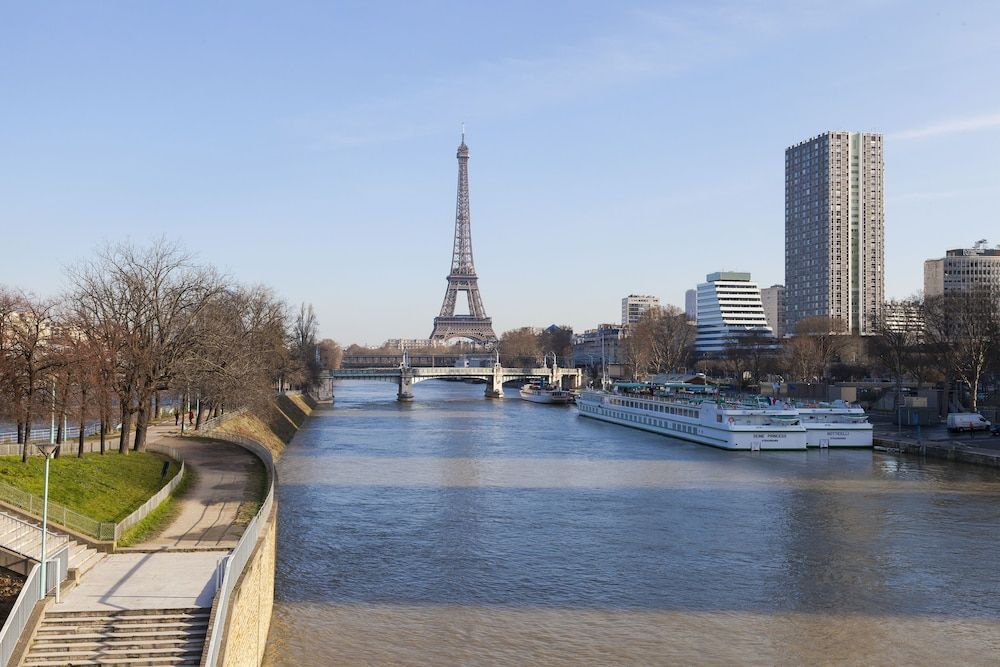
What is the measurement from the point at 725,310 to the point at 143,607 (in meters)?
177

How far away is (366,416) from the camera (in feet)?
307

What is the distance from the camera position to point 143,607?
57.5 feet

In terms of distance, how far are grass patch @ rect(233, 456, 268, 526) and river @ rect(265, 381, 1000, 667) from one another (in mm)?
1979

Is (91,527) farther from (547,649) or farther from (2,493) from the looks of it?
(547,649)

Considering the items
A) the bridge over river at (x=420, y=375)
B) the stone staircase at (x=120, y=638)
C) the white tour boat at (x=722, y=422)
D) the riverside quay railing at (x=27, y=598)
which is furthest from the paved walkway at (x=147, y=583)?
the bridge over river at (x=420, y=375)

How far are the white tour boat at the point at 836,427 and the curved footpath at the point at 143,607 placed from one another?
47773mm

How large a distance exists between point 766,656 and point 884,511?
19298 millimetres

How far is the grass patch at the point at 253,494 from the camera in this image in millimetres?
26447

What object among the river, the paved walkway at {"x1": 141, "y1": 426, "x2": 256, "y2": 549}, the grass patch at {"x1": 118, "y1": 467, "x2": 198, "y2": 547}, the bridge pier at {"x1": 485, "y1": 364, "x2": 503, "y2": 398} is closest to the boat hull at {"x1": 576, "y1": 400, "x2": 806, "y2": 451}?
the river

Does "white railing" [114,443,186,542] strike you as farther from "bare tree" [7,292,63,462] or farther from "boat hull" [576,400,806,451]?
"boat hull" [576,400,806,451]

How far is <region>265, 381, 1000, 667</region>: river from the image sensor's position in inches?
856

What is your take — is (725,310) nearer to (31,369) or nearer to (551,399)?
(551,399)

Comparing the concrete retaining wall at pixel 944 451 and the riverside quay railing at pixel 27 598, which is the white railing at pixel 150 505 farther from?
the concrete retaining wall at pixel 944 451

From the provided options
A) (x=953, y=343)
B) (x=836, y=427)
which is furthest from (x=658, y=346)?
(x=836, y=427)
